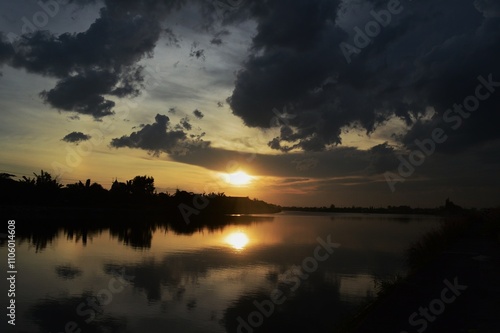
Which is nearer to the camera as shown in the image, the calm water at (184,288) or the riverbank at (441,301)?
the riverbank at (441,301)

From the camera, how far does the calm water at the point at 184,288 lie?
15133 mm

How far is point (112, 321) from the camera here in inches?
594

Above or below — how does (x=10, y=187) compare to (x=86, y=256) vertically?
above

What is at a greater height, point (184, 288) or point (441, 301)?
point (441, 301)

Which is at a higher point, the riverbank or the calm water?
the riverbank

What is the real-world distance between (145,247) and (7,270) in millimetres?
15362

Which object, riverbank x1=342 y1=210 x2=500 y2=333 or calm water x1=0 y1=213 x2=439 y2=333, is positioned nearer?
riverbank x1=342 y1=210 x2=500 y2=333

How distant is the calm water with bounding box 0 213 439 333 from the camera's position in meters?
15.1

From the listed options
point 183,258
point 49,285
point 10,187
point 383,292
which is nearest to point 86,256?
point 183,258

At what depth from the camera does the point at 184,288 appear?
20688 millimetres

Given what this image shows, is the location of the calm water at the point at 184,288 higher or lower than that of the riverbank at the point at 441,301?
lower

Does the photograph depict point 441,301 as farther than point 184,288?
No

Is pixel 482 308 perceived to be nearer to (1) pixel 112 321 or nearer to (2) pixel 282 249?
(1) pixel 112 321

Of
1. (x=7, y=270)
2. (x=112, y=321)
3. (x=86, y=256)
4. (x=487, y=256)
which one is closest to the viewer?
(x=112, y=321)
